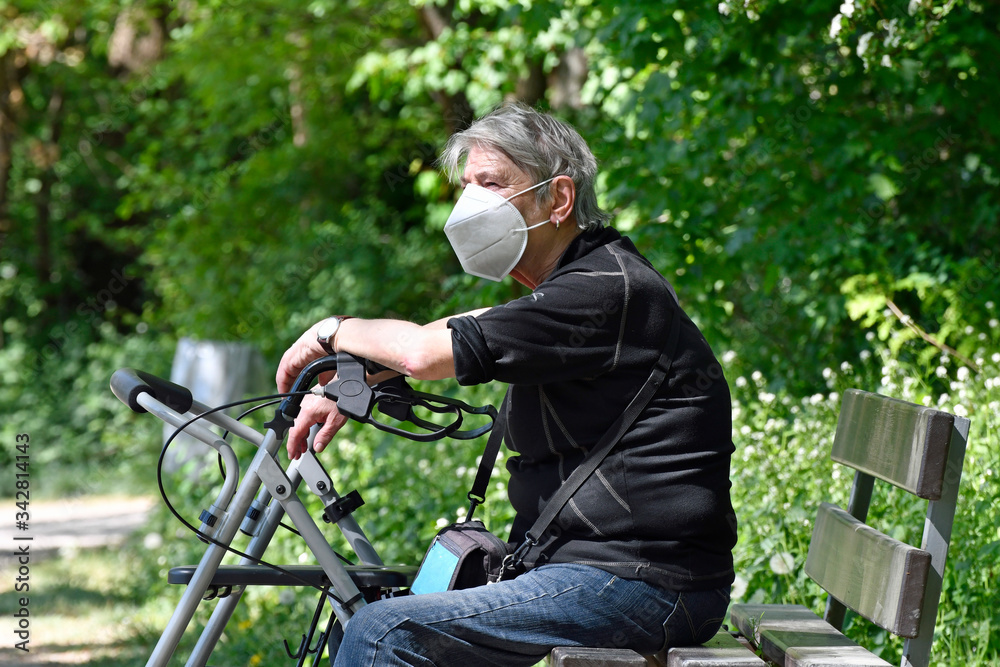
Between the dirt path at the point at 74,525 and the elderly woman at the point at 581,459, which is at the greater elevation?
the elderly woman at the point at 581,459

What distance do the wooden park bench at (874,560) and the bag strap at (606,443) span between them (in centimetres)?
27

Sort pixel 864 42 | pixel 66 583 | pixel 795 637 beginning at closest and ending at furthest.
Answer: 1. pixel 795 637
2. pixel 864 42
3. pixel 66 583

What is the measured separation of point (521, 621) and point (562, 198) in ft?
3.05

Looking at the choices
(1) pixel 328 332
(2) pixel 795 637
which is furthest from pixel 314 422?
(2) pixel 795 637

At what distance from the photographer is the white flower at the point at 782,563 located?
10.5ft

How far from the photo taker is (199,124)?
10133 mm

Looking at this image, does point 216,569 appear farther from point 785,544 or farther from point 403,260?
point 403,260

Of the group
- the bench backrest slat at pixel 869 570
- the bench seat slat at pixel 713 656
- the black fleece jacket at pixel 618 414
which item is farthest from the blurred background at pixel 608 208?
the black fleece jacket at pixel 618 414

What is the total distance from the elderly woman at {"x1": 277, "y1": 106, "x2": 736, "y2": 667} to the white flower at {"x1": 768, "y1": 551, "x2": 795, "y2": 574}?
115cm

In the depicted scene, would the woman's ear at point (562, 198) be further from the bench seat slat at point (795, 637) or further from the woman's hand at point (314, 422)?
the bench seat slat at point (795, 637)

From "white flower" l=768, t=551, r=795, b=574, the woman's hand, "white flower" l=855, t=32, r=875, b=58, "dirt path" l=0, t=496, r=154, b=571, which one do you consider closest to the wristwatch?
the woman's hand

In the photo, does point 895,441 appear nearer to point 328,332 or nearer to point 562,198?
point 562,198

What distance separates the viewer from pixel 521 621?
1943 mm

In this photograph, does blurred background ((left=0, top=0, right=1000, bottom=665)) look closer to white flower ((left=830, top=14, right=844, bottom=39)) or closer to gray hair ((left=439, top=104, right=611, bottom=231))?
white flower ((left=830, top=14, right=844, bottom=39))
